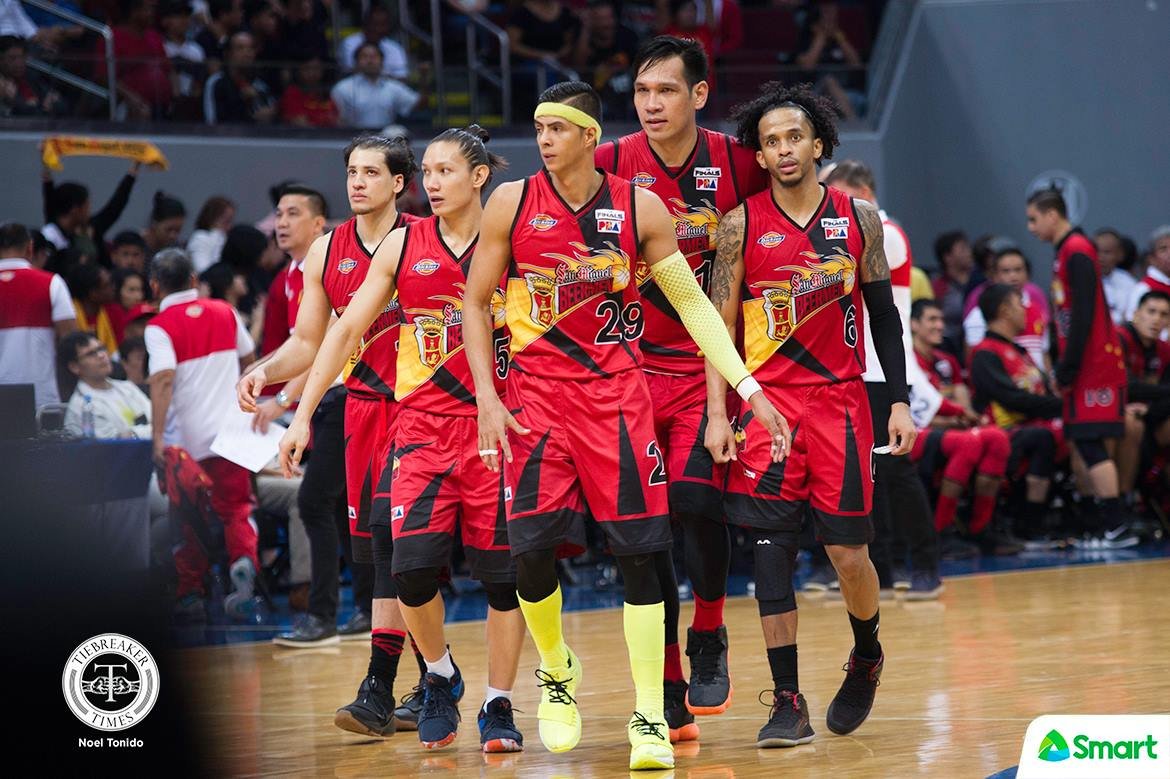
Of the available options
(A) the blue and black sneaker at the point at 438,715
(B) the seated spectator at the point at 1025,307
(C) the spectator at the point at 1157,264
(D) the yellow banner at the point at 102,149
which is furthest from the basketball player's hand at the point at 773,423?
(C) the spectator at the point at 1157,264

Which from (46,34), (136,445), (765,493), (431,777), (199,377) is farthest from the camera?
(46,34)

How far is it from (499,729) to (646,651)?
2.32ft

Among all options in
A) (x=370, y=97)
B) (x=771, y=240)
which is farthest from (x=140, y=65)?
(x=771, y=240)

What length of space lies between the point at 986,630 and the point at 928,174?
9498mm

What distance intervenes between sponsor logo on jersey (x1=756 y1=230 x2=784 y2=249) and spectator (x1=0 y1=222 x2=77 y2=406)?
5.68 meters

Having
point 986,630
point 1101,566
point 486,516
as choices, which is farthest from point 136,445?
point 1101,566

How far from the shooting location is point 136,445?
8023 mm

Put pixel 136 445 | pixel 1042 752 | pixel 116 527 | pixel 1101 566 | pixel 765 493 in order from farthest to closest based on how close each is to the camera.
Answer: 1. pixel 1101 566
2. pixel 136 445
3. pixel 765 493
4. pixel 1042 752
5. pixel 116 527

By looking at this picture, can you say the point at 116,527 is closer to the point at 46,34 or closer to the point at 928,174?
the point at 46,34

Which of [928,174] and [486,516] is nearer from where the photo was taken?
[486,516]

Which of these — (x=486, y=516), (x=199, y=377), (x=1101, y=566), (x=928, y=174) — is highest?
(x=928, y=174)

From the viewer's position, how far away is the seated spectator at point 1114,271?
47.0ft

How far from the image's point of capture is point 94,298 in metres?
11.3

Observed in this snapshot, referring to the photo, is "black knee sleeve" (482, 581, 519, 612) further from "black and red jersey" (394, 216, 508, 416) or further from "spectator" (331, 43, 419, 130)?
"spectator" (331, 43, 419, 130)
